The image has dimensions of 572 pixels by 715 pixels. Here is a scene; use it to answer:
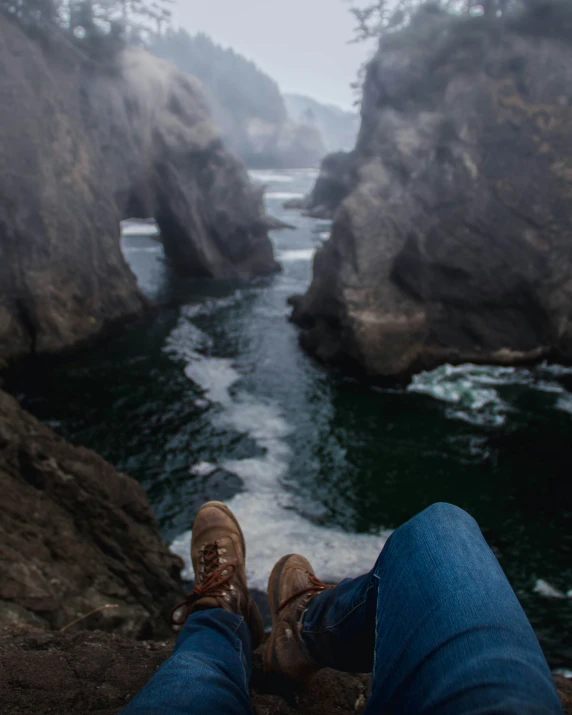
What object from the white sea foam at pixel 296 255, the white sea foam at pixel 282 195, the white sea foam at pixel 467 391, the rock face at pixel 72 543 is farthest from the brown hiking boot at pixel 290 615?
the white sea foam at pixel 282 195

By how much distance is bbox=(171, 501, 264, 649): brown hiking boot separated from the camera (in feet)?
9.34

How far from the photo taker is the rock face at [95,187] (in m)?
13.0

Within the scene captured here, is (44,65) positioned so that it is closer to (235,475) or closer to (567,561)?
(235,475)

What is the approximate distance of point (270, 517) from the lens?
7.77m

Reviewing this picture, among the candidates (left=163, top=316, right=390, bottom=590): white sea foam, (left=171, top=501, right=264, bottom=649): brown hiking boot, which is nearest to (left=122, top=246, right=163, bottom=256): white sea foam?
(left=163, top=316, right=390, bottom=590): white sea foam

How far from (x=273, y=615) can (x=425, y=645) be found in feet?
5.28

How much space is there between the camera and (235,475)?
8812 millimetres

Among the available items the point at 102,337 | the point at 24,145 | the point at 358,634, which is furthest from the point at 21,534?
the point at 24,145

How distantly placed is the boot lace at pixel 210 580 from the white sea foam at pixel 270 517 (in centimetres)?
344

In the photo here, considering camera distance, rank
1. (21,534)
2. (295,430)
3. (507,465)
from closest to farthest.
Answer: (21,534) < (507,465) < (295,430)

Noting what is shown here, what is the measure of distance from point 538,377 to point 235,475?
919 centimetres

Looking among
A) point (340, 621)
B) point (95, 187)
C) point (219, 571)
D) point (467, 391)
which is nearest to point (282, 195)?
point (95, 187)

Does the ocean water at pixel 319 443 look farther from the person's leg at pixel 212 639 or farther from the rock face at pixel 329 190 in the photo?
the rock face at pixel 329 190

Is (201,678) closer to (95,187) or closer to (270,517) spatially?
(270,517)
